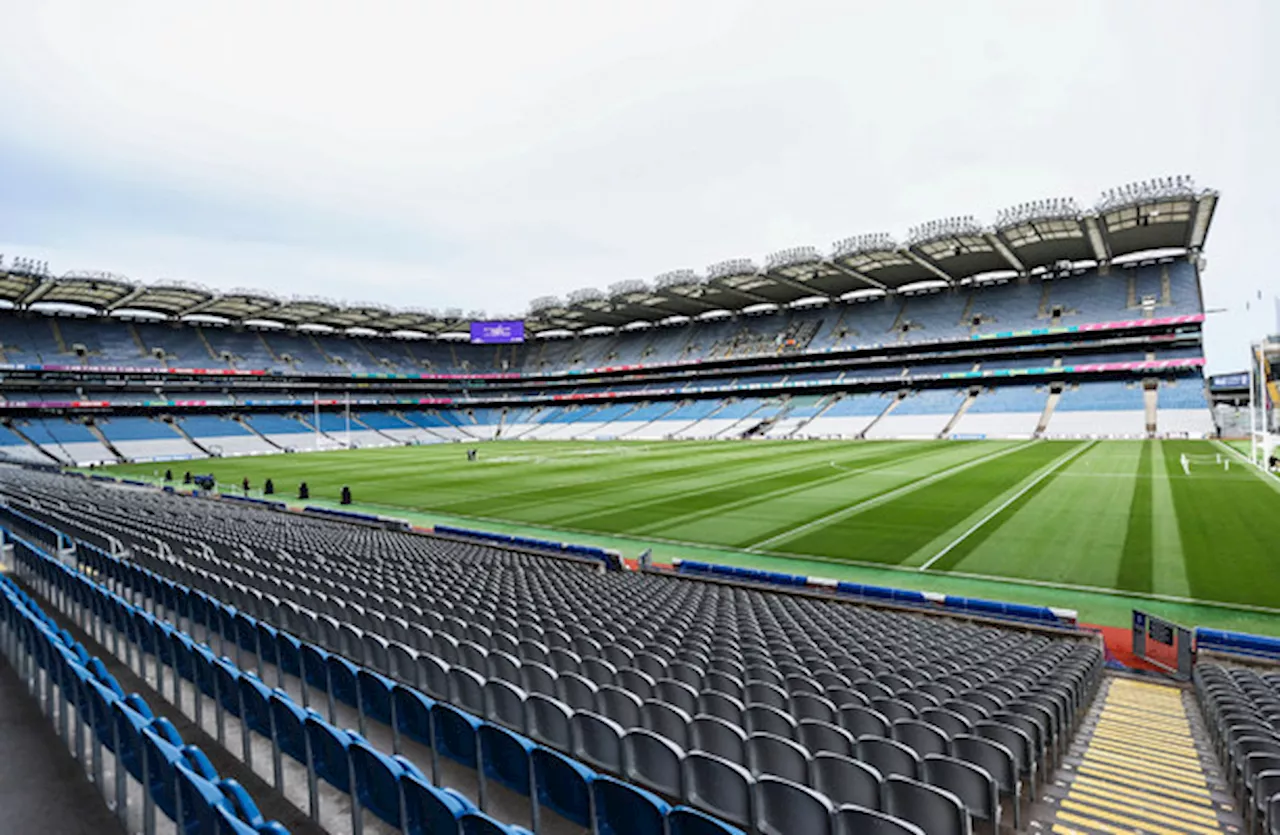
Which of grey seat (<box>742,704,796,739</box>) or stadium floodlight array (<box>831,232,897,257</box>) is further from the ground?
stadium floodlight array (<box>831,232,897,257</box>)

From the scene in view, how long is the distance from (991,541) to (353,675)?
1833cm

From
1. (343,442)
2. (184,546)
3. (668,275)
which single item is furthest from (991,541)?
(343,442)

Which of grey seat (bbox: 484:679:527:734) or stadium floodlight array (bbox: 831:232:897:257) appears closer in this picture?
grey seat (bbox: 484:679:527:734)

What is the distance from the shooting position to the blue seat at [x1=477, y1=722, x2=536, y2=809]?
3828 millimetres

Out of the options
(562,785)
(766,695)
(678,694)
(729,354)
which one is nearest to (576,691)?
(678,694)

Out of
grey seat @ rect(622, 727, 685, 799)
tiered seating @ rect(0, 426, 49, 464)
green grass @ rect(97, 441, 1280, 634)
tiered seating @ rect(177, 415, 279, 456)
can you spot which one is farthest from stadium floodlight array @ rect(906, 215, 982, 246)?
tiered seating @ rect(0, 426, 49, 464)

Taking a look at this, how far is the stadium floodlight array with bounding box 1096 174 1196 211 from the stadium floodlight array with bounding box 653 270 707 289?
32879 mm

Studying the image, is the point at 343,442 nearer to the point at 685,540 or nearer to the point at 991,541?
the point at 685,540

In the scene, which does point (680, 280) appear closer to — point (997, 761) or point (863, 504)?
point (863, 504)

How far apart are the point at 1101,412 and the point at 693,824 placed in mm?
60863

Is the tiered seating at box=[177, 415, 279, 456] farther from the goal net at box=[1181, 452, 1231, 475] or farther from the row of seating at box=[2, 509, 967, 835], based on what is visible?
the goal net at box=[1181, 452, 1231, 475]

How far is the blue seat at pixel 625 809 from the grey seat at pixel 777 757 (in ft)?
4.17

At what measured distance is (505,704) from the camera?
5211mm

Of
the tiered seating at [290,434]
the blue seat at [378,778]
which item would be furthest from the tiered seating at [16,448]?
the blue seat at [378,778]
